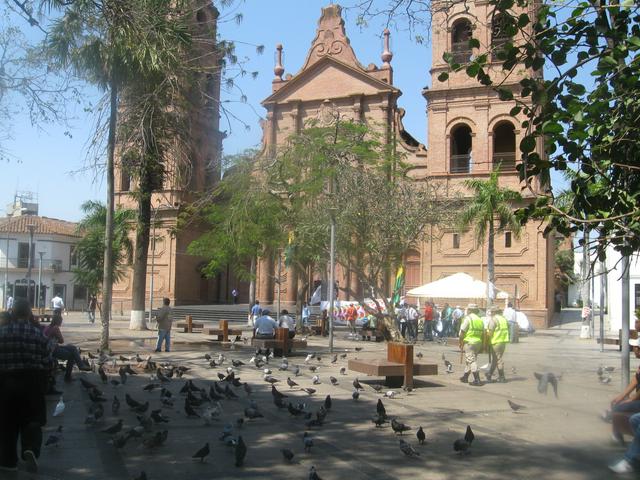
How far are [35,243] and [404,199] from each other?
1695 inches

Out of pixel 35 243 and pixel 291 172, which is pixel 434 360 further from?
pixel 35 243

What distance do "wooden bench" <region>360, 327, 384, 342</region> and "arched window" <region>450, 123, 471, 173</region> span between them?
14.0 metres

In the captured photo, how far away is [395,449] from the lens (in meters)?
7.07

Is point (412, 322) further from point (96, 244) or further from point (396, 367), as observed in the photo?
point (96, 244)

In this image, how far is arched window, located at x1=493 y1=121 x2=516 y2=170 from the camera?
113 ft

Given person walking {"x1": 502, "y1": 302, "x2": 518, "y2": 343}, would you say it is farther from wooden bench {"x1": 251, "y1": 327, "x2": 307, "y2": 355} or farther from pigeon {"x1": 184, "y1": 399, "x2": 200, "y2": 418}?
pigeon {"x1": 184, "y1": 399, "x2": 200, "y2": 418}

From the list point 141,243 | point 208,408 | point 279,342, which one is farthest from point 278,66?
point 208,408

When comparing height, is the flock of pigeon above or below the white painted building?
below

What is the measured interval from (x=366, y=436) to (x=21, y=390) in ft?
12.4

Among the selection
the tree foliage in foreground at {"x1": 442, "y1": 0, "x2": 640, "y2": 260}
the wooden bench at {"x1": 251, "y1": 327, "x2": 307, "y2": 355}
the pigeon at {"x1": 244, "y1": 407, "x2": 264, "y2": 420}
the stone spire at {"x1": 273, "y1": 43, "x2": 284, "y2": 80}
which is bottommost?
the pigeon at {"x1": 244, "y1": 407, "x2": 264, "y2": 420}

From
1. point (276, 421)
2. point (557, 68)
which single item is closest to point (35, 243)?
point (276, 421)

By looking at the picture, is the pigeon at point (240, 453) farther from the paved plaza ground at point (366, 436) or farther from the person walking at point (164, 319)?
the person walking at point (164, 319)

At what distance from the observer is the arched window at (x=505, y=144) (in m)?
34.6

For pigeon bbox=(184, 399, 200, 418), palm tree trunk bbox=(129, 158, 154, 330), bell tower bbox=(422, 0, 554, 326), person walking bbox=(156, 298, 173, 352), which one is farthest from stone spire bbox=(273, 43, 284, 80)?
pigeon bbox=(184, 399, 200, 418)
